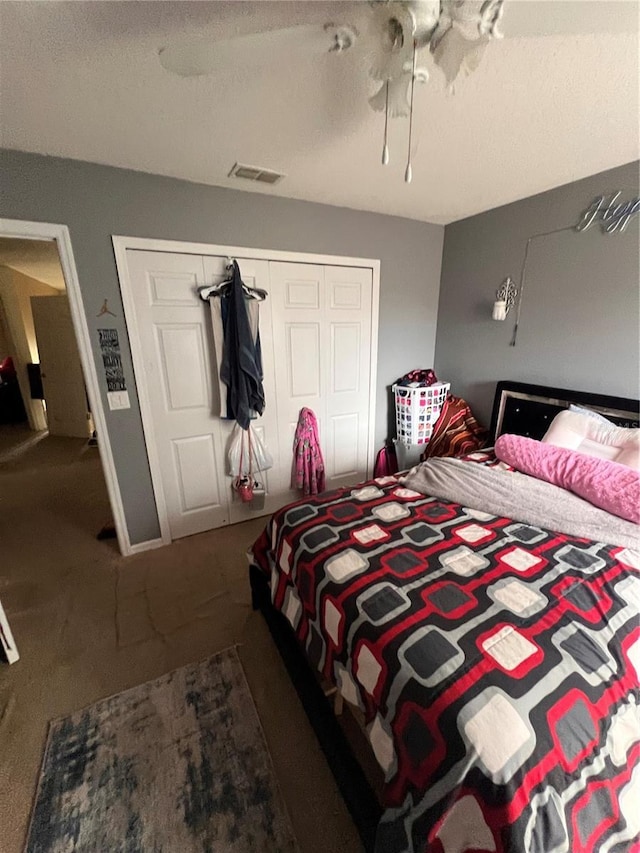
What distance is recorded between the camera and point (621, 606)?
103 cm

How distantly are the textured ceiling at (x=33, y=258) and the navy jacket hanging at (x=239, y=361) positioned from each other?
1754 millimetres

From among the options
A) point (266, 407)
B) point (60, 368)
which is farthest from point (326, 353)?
point (60, 368)

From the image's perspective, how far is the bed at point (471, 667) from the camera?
2.28 ft

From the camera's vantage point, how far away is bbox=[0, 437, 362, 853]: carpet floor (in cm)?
113

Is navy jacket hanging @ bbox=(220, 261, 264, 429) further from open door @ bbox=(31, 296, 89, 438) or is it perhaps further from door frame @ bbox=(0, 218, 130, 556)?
open door @ bbox=(31, 296, 89, 438)

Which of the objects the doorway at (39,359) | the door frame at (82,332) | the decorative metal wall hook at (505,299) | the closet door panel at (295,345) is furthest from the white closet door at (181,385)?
the doorway at (39,359)

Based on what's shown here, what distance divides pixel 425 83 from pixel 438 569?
172 cm

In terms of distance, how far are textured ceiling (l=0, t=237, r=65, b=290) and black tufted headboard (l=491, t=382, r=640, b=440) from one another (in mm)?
3741

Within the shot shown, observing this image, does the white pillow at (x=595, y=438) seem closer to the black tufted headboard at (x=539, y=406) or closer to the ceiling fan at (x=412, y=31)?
the black tufted headboard at (x=539, y=406)

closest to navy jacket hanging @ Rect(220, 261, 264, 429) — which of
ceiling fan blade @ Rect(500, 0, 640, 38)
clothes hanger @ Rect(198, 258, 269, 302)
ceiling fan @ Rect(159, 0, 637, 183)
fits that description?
clothes hanger @ Rect(198, 258, 269, 302)

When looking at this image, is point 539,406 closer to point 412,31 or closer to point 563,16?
point 563,16

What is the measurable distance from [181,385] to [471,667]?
2.12 m

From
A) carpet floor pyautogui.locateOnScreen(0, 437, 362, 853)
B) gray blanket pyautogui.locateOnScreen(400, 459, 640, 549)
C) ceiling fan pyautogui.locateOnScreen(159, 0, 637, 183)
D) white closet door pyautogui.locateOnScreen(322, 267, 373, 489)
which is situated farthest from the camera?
white closet door pyautogui.locateOnScreen(322, 267, 373, 489)

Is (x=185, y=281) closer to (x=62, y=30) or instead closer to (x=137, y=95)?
(x=137, y=95)
